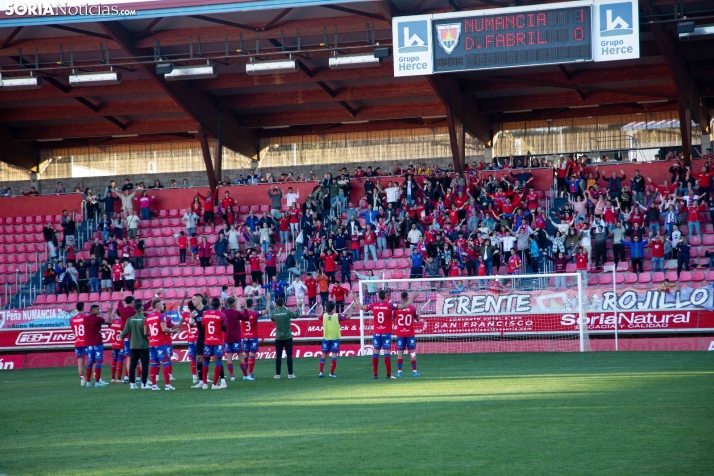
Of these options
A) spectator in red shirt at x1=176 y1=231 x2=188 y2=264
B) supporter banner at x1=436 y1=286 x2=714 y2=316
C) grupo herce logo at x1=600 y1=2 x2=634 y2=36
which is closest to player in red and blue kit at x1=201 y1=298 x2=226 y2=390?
supporter banner at x1=436 y1=286 x2=714 y2=316

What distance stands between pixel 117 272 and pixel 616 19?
19.9 meters

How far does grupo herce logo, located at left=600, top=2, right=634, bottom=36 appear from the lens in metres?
21.7

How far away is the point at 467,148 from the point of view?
3869 cm

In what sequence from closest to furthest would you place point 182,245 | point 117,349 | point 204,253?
point 117,349, point 204,253, point 182,245

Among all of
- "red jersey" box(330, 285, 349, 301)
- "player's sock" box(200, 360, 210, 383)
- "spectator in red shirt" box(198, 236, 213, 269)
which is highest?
"spectator in red shirt" box(198, 236, 213, 269)

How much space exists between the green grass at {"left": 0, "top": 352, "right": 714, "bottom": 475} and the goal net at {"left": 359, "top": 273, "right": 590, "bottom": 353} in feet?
21.2

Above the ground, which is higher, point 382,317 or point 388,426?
point 382,317

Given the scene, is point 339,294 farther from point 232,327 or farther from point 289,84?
point 289,84

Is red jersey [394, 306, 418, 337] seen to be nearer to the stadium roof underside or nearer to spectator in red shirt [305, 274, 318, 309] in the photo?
spectator in red shirt [305, 274, 318, 309]

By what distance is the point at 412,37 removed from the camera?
23.3 meters

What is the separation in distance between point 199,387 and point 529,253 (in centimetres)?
1456

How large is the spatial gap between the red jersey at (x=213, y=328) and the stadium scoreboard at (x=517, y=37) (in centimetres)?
975

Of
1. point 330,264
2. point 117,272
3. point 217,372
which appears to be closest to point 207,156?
point 117,272

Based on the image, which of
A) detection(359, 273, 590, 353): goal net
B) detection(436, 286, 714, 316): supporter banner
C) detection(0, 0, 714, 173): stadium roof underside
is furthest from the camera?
detection(0, 0, 714, 173): stadium roof underside
